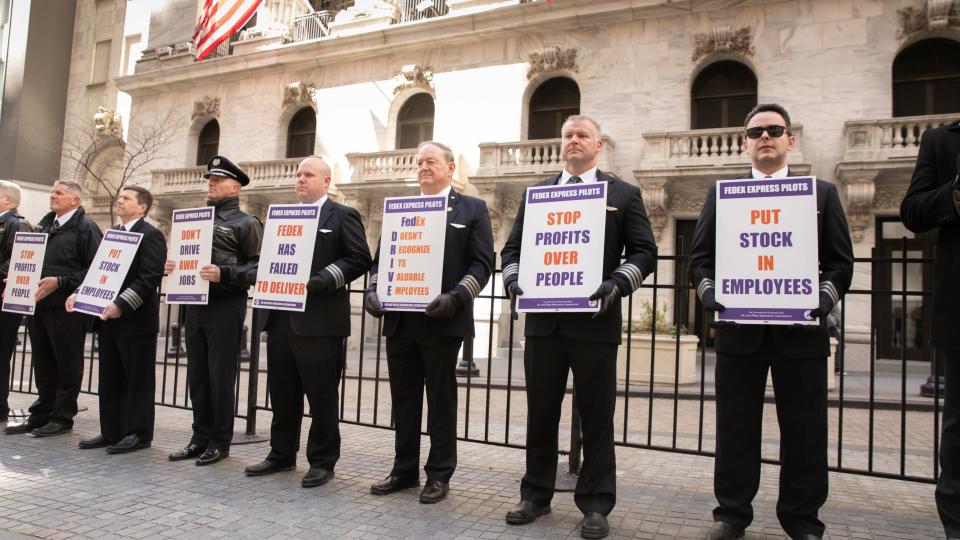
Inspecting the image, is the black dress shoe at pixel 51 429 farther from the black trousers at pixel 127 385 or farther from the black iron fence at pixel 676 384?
the black iron fence at pixel 676 384

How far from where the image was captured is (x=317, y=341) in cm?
462

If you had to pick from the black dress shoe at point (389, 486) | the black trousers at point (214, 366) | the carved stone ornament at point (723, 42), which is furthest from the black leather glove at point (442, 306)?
the carved stone ornament at point (723, 42)

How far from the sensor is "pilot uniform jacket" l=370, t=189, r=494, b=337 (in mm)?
4254

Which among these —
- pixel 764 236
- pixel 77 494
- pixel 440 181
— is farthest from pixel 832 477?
pixel 77 494

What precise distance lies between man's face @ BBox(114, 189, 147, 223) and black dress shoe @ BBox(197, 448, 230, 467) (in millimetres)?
2131

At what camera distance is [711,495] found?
14.8 feet

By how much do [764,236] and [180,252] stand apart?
4408 millimetres

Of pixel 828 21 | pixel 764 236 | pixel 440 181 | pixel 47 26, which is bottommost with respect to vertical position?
pixel 764 236

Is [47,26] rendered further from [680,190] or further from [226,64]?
[680,190]

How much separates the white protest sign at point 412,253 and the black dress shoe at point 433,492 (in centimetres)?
113

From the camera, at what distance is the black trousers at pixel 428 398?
13.9 ft

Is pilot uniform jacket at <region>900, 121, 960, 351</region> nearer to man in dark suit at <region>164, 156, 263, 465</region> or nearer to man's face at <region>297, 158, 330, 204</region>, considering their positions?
man's face at <region>297, 158, 330, 204</region>

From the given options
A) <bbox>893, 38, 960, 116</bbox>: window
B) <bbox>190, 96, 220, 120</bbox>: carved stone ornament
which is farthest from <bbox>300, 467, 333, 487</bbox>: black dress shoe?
<bbox>190, 96, 220, 120</bbox>: carved stone ornament

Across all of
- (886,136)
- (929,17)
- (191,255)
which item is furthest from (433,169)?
(929,17)
